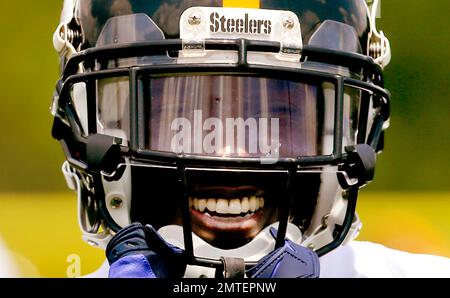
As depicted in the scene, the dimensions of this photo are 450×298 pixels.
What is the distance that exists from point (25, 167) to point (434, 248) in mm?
1000

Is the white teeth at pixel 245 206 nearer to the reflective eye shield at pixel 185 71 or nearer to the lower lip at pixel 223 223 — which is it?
the lower lip at pixel 223 223

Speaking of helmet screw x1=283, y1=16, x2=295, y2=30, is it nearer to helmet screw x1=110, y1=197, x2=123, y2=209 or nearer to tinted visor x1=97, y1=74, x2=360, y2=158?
tinted visor x1=97, y1=74, x2=360, y2=158

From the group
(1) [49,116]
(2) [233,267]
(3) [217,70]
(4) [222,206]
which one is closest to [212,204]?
(4) [222,206]

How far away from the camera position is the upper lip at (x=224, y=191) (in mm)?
1238

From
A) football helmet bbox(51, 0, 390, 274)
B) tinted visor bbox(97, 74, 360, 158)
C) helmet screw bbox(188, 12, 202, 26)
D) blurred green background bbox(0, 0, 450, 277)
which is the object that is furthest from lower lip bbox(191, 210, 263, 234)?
blurred green background bbox(0, 0, 450, 277)

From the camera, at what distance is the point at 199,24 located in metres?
1.20

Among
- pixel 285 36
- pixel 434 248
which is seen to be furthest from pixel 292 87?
pixel 434 248

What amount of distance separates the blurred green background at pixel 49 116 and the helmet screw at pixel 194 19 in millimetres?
436

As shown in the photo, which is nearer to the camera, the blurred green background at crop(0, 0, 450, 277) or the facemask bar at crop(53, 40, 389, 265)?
the facemask bar at crop(53, 40, 389, 265)

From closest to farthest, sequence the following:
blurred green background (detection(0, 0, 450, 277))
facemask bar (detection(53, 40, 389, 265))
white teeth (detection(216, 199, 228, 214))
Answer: facemask bar (detection(53, 40, 389, 265)), white teeth (detection(216, 199, 228, 214)), blurred green background (detection(0, 0, 450, 277))

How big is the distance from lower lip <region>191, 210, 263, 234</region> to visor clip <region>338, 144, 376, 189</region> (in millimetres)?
167

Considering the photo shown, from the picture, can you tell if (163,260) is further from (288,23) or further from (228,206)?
(288,23)

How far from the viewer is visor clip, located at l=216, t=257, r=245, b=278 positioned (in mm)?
1167

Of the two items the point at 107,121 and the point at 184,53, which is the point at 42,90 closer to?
the point at 107,121
